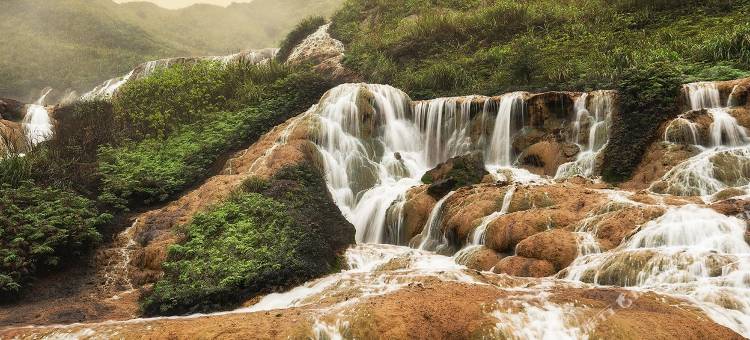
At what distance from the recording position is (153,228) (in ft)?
37.9

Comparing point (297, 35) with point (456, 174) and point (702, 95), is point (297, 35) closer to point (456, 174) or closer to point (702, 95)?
point (456, 174)

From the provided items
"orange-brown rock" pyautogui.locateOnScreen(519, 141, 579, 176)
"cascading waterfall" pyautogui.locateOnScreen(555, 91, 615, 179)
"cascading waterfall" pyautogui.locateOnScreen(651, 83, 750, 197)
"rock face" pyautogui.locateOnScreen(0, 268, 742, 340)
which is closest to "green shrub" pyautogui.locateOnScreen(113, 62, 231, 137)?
"orange-brown rock" pyautogui.locateOnScreen(519, 141, 579, 176)

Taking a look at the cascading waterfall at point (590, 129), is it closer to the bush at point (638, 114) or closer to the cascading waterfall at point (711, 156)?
the bush at point (638, 114)

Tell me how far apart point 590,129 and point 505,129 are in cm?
242

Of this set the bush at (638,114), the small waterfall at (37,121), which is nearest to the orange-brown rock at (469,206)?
the bush at (638,114)

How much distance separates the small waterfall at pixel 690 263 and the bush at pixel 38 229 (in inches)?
365

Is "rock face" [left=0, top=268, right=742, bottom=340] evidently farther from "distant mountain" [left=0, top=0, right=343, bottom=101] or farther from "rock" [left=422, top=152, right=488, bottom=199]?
"distant mountain" [left=0, top=0, right=343, bottom=101]

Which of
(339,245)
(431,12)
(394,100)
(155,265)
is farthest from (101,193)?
(431,12)

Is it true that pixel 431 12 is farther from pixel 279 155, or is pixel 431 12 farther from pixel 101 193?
Result: pixel 101 193

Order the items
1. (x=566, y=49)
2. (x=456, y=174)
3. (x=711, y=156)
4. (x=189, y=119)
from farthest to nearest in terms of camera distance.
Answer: (x=566, y=49), (x=189, y=119), (x=456, y=174), (x=711, y=156)

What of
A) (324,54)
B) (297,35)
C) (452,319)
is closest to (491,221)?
(452,319)

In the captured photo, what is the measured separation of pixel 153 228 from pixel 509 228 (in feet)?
25.5

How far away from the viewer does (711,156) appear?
10602mm

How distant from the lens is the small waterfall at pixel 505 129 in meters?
15.2
